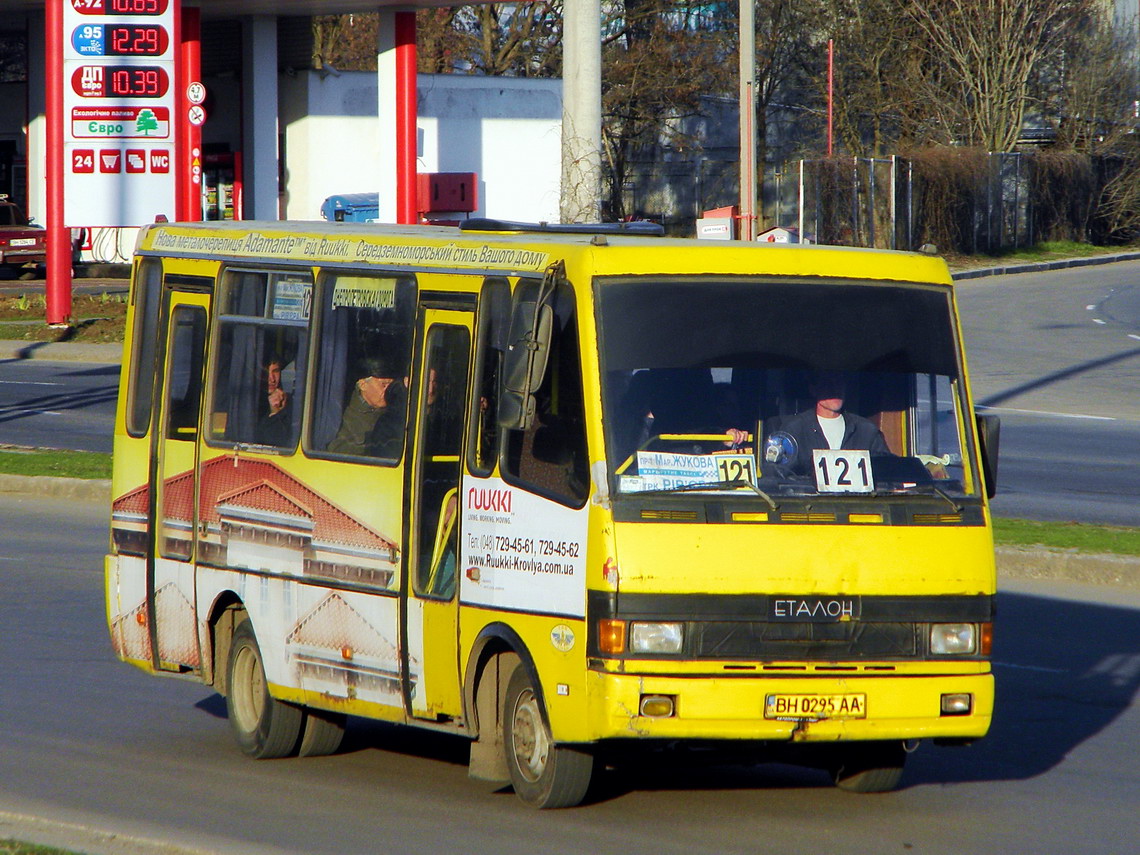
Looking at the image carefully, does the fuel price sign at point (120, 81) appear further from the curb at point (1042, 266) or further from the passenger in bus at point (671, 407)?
the passenger in bus at point (671, 407)

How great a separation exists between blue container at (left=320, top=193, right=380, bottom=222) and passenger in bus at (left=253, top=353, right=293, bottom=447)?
125 feet

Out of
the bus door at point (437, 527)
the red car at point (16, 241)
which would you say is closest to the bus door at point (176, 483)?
the bus door at point (437, 527)

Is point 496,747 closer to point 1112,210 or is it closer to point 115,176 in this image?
point 115,176

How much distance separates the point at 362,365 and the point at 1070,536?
7355 mm

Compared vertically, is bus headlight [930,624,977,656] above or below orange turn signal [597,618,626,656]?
below

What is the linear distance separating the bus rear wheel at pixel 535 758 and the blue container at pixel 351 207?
3974 centimetres

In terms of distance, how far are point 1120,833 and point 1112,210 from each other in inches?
2050

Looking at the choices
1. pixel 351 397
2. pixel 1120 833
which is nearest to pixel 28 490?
pixel 351 397

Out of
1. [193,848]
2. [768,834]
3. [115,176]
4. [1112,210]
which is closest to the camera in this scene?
[193,848]

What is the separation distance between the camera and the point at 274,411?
848 cm

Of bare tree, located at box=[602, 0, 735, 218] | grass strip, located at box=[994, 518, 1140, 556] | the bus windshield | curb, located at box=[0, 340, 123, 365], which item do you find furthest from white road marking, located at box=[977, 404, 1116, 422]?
bare tree, located at box=[602, 0, 735, 218]

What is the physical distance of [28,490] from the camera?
17438 mm

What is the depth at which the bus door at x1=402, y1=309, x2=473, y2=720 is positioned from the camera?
24.2 feet

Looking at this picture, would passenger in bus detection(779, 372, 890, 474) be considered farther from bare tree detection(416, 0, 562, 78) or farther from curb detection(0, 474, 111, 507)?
bare tree detection(416, 0, 562, 78)
